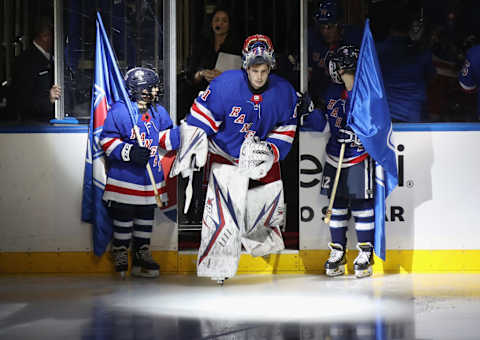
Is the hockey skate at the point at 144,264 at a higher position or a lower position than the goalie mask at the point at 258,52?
lower

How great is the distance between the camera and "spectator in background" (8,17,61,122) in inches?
213

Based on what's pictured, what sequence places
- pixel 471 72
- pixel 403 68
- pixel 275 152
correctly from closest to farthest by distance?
pixel 275 152 < pixel 471 72 < pixel 403 68

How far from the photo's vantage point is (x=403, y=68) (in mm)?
5512

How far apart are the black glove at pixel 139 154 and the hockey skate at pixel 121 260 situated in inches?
22.0

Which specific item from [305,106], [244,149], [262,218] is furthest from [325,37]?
[262,218]

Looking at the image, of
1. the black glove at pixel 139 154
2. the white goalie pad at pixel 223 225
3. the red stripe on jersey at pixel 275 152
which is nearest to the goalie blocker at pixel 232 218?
the white goalie pad at pixel 223 225

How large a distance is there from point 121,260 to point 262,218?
2.94ft

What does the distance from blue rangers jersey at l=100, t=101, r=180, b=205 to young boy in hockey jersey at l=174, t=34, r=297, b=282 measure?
271mm

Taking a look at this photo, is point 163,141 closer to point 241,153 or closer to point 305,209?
point 241,153

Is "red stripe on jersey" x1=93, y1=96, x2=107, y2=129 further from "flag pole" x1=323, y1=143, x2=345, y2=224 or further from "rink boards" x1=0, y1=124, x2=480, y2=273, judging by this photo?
"flag pole" x1=323, y1=143, x2=345, y2=224

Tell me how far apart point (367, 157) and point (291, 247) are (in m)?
0.86

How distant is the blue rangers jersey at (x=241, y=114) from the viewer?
494cm

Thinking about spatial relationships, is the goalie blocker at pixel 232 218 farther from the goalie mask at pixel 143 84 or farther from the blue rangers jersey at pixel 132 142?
the goalie mask at pixel 143 84

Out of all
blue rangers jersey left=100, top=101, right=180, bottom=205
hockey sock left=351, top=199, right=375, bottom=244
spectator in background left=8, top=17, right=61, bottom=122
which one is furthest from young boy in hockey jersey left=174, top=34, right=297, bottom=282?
spectator in background left=8, top=17, right=61, bottom=122
